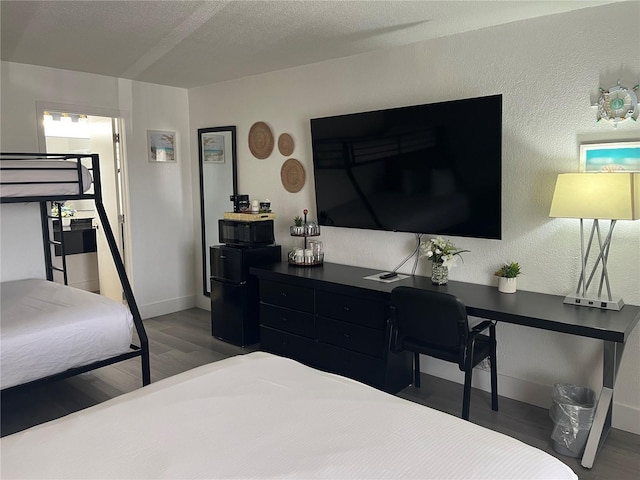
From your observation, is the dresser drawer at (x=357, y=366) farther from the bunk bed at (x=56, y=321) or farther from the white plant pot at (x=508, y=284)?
the bunk bed at (x=56, y=321)

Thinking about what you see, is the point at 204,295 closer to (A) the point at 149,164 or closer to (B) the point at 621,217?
(A) the point at 149,164

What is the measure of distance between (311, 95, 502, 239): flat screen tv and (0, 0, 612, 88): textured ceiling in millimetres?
498

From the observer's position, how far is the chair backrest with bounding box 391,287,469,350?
104 inches

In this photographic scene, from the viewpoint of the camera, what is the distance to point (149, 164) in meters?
5.06

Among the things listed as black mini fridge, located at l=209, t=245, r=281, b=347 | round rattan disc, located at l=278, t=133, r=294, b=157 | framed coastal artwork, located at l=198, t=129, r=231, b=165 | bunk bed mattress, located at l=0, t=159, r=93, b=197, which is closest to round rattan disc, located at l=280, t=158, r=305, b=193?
round rattan disc, located at l=278, t=133, r=294, b=157

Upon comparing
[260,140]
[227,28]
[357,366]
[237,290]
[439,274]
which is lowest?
[357,366]

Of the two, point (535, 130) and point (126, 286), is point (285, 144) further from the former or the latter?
point (535, 130)

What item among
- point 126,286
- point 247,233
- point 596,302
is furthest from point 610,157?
point 126,286

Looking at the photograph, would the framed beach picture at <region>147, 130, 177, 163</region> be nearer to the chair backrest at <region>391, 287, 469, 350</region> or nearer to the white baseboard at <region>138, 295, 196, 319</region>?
the white baseboard at <region>138, 295, 196, 319</region>

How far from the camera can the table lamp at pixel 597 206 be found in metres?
2.48

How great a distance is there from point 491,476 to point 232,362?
44.1 inches

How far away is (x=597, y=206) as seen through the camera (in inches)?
99.8

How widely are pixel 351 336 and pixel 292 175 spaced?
5.38 ft

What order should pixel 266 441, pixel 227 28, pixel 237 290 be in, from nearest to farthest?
pixel 266 441 → pixel 227 28 → pixel 237 290
